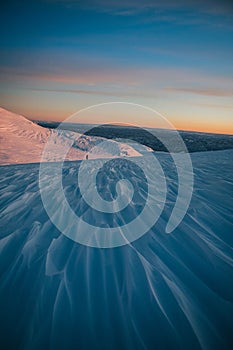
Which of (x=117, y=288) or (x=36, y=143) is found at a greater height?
(x=36, y=143)

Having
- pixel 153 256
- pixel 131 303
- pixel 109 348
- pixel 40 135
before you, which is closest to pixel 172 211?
pixel 153 256

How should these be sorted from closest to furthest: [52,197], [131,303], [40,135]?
[131,303] < [52,197] < [40,135]

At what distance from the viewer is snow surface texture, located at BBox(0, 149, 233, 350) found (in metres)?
1.46

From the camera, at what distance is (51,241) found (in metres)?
2.44

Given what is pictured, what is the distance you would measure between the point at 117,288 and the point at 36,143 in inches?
506

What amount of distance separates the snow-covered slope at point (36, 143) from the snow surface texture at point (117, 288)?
799 cm

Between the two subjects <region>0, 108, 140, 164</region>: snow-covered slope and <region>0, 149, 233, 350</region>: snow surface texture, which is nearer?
<region>0, 149, 233, 350</region>: snow surface texture

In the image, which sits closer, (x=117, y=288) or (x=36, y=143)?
(x=117, y=288)

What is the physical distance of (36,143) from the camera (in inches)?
516

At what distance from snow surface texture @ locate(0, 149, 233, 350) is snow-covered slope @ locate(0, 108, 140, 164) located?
7986mm

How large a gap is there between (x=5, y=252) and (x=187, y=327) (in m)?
1.97

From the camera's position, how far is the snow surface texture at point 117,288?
4.78ft

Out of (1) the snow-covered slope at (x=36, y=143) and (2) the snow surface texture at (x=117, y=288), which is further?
(1) the snow-covered slope at (x=36, y=143)

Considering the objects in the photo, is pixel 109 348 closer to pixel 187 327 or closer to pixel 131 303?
pixel 131 303
